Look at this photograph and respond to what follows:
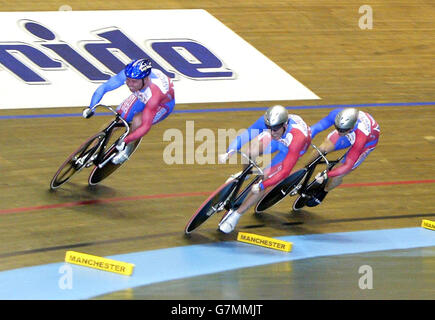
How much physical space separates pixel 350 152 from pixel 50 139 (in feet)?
9.65

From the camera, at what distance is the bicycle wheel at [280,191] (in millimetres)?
8250

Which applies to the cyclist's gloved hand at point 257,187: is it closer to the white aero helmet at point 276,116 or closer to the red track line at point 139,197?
the white aero helmet at point 276,116

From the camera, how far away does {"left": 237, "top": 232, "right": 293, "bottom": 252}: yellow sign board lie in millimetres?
7801

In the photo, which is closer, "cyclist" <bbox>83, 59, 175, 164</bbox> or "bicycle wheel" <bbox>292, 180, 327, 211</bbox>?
"cyclist" <bbox>83, 59, 175, 164</bbox>

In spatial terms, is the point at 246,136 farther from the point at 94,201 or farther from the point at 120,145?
the point at 94,201

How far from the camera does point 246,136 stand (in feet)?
25.9

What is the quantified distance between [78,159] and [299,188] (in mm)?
1795

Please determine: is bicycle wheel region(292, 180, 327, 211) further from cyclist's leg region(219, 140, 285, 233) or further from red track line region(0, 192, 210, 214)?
red track line region(0, 192, 210, 214)

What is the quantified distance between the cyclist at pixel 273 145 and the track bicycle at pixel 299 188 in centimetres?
35

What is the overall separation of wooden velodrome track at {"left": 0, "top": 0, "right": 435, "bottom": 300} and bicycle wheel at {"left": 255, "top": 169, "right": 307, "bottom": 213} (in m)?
0.11

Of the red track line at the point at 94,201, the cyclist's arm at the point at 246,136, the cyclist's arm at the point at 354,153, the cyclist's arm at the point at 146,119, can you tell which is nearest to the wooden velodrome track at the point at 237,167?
the red track line at the point at 94,201

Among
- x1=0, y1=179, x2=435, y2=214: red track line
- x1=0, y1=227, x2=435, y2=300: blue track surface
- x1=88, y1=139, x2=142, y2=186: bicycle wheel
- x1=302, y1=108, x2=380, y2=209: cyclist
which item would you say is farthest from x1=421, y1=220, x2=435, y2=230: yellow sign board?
x1=88, y1=139, x2=142, y2=186: bicycle wheel

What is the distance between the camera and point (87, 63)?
11.1m
